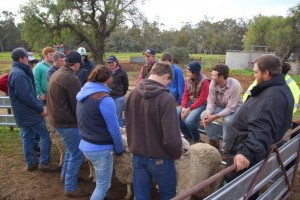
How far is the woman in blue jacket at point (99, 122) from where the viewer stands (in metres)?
3.52

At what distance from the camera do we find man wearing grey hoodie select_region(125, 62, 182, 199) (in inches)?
116

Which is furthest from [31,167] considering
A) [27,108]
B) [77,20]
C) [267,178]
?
[77,20]

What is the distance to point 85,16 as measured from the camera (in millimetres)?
32812

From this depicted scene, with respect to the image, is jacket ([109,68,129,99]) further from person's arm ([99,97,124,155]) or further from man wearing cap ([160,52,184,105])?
person's arm ([99,97,124,155])

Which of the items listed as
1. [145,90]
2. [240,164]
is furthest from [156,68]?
[240,164]

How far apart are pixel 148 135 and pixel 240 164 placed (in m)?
0.97

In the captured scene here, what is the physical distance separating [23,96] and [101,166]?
232 centimetres

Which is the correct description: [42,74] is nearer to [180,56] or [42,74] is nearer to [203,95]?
[203,95]

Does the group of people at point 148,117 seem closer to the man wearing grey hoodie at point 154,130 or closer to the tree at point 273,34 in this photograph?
the man wearing grey hoodie at point 154,130

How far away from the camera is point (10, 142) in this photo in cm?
735

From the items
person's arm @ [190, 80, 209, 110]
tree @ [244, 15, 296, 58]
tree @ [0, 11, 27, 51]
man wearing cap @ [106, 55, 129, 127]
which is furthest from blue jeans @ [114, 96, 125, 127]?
tree @ [0, 11, 27, 51]

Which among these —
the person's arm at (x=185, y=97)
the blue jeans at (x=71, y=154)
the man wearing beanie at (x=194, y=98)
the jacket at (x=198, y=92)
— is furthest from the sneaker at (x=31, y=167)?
the jacket at (x=198, y=92)

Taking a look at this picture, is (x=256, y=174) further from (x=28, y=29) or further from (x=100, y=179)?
(x=28, y=29)

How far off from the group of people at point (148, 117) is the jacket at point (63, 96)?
0.01 m
